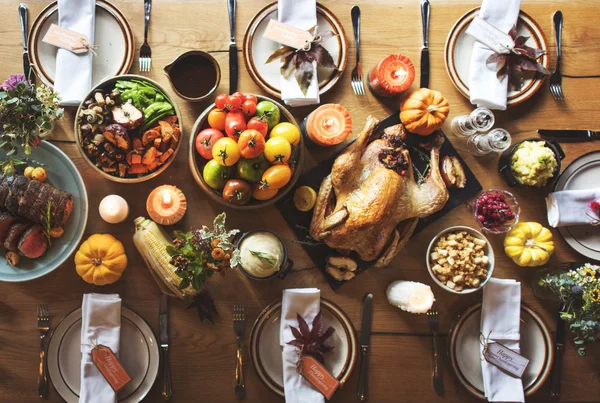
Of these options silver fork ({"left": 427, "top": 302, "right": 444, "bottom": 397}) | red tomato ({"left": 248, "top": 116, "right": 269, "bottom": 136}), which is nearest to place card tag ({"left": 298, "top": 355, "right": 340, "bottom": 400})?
silver fork ({"left": 427, "top": 302, "right": 444, "bottom": 397})

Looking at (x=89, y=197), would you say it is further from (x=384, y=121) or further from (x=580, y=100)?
(x=580, y=100)

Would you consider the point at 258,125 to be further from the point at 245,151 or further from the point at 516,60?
the point at 516,60

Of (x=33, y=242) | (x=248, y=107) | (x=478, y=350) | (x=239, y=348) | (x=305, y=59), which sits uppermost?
(x=305, y=59)

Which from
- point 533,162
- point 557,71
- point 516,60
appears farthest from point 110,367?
point 557,71

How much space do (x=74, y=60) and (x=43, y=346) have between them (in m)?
1.14

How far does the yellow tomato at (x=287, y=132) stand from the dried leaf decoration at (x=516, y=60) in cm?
91

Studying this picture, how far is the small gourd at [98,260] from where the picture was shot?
68.2 inches

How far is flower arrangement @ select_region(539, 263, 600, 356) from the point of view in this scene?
5.86ft

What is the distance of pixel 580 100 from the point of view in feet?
6.60

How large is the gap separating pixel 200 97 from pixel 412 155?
901 millimetres

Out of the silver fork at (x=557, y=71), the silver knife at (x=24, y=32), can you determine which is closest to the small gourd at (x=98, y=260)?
the silver knife at (x=24, y=32)

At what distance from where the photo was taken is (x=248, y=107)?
167 centimetres

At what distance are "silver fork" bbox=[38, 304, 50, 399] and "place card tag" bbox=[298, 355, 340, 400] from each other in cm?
100

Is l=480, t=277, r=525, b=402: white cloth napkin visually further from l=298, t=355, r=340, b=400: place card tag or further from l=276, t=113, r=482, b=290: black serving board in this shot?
l=298, t=355, r=340, b=400: place card tag
